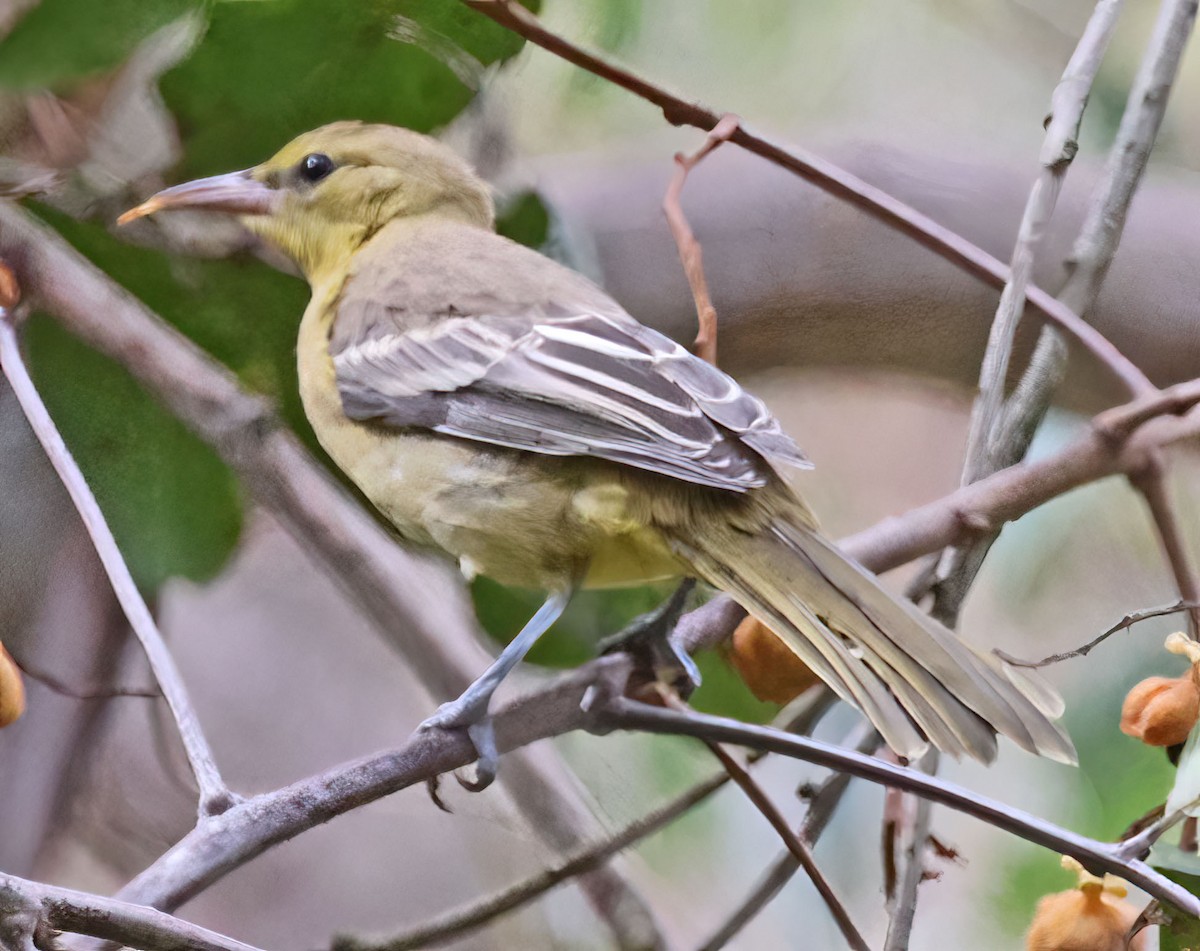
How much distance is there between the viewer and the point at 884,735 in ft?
2.83

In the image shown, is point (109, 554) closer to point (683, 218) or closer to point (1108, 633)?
point (683, 218)

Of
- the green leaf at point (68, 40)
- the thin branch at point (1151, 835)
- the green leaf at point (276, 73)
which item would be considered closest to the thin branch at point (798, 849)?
the thin branch at point (1151, 835)

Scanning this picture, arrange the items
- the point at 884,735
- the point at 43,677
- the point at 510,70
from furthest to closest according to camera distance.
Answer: the point at 510,70
the point at 43,677
the point at 884,735

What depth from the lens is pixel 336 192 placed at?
1.07 metres

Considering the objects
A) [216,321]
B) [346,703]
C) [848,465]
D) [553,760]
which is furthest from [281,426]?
[848,465]

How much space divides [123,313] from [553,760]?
0.52 metres

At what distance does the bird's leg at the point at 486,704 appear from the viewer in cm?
95

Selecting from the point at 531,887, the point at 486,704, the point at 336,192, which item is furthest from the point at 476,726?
the point at 336,192

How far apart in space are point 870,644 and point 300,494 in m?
0.48

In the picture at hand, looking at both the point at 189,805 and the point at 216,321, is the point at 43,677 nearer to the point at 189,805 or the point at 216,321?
the point at 189,805

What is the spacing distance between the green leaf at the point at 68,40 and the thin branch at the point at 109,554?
0.68 ft

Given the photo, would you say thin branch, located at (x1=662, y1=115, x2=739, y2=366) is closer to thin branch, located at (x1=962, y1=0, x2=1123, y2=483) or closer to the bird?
the bird

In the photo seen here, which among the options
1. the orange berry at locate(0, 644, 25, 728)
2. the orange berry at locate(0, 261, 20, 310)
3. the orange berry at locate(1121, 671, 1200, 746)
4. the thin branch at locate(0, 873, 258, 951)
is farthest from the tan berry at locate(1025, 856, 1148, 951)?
the orange berry at locate(0, 261, 20, 310)

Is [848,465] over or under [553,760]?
over
